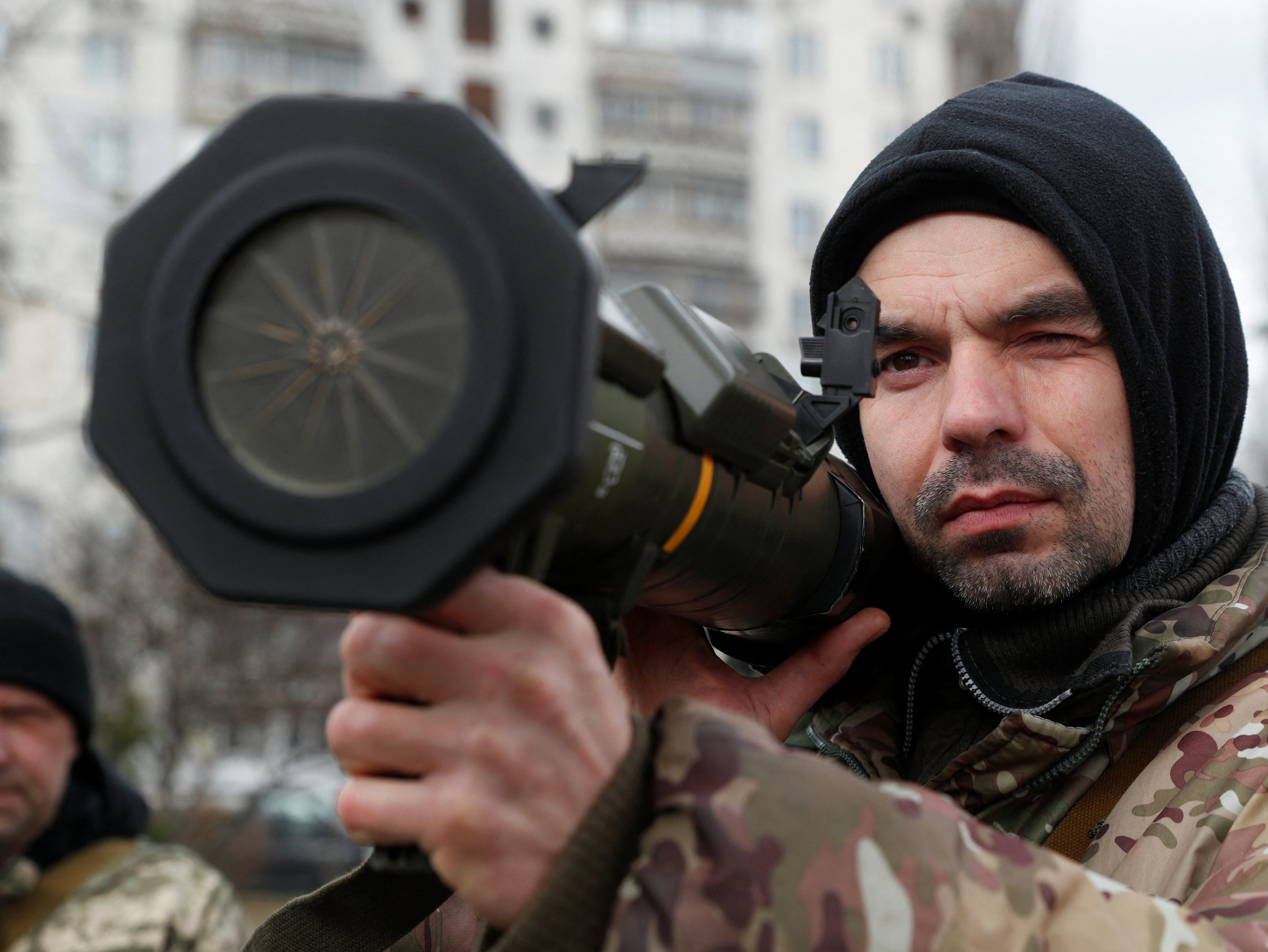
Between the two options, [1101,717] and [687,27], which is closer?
[1101,717]

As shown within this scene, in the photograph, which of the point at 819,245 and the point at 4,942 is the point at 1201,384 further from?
the point at 4,942

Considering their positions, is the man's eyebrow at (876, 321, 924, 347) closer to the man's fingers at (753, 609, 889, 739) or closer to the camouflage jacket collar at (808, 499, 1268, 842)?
the man's fingers at (753, 609, 889, 739)

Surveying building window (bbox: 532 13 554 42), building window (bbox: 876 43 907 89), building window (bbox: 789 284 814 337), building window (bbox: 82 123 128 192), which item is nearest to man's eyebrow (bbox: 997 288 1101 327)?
building window (bbox: 82 123 128 192)

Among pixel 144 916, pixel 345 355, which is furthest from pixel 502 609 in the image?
pixel 144 916

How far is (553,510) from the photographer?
43.5 inches

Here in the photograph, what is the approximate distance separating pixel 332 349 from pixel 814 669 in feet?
3.92

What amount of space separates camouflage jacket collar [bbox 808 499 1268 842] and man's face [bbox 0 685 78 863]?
313 centimetres

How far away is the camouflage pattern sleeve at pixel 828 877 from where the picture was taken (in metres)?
0.99

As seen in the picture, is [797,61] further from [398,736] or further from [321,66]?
[398,736]

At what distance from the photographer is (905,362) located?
201 centimetres

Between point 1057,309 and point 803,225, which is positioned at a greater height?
point 1057,309

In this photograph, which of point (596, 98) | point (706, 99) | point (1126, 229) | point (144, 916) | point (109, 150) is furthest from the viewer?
point (706, 99)

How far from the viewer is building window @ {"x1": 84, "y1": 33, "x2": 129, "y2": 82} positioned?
22219mm

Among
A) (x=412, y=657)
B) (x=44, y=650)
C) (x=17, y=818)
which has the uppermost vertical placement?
(x=412, y=657)
